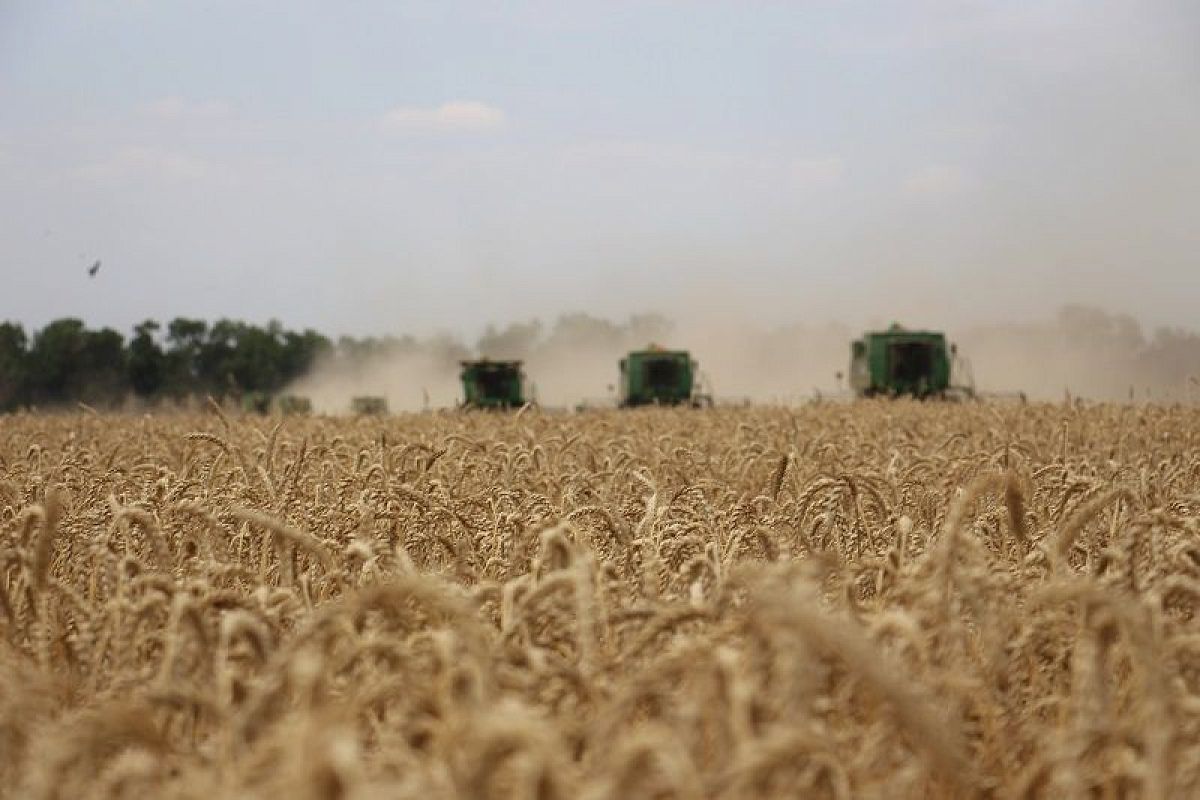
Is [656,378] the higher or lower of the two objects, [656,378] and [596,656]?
the higher

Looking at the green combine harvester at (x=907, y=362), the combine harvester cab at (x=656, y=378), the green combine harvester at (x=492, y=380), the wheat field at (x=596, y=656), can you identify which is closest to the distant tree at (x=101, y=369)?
the green combine harvester at (x=492, y=380)

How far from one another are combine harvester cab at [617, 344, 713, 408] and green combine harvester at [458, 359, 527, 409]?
8.57ft

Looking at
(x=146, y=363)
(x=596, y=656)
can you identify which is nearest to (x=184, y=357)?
(x=146, y=363)

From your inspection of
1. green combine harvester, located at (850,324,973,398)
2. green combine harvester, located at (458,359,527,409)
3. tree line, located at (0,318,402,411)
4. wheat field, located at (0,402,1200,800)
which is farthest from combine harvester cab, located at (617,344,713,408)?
tree line, located at (0,318,402,411)

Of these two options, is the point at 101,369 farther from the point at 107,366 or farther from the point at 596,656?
the point at 596,656

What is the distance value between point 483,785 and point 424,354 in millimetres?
80746

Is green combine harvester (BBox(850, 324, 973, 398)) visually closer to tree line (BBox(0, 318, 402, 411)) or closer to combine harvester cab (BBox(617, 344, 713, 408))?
combine harvester cab (BBox(617, 344, 713, 408))

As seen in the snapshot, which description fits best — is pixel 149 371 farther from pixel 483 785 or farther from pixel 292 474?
pixel 483 785

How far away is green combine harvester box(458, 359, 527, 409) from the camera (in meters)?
32.6

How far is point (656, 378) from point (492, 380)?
408cm

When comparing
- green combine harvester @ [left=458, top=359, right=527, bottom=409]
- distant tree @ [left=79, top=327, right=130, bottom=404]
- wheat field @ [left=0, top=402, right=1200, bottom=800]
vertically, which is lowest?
wheat field @ [left=0, top=402, right=1200, bottom=800]

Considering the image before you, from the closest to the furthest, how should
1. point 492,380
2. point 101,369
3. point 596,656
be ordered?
point 596,656 → point 492,380 → point 101,369

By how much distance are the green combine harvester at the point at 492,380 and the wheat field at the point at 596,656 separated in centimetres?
2667

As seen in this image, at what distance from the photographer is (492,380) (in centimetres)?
3294
